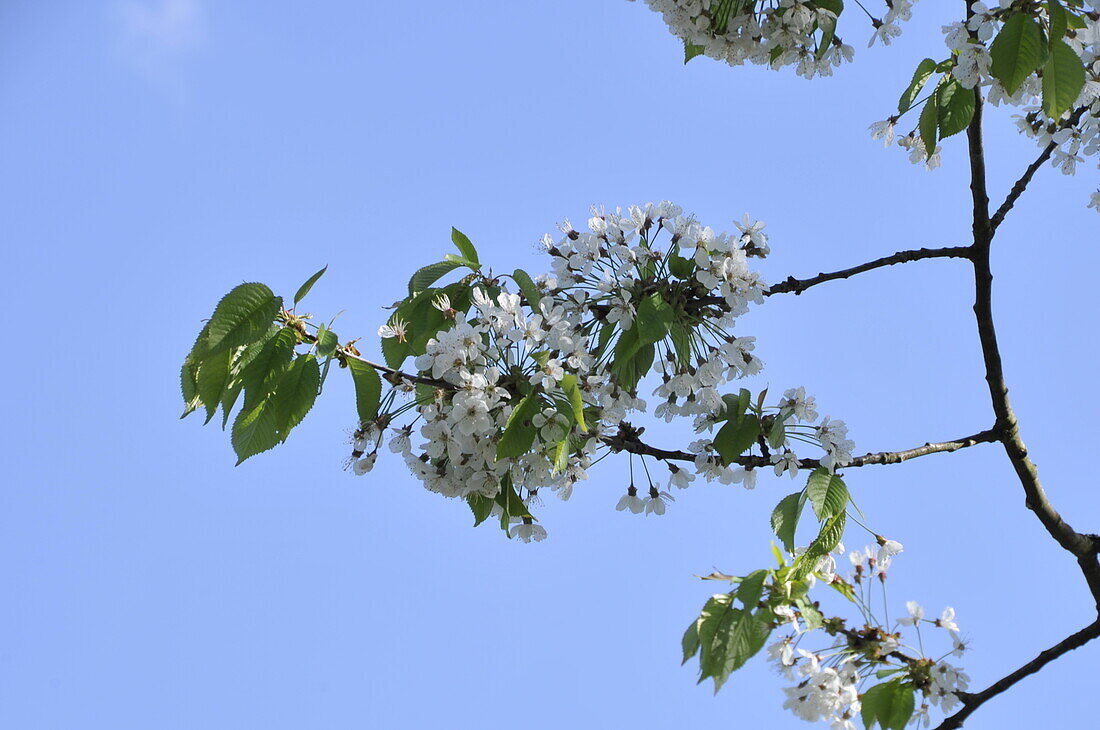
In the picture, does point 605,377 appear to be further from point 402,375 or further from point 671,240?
point 402,375

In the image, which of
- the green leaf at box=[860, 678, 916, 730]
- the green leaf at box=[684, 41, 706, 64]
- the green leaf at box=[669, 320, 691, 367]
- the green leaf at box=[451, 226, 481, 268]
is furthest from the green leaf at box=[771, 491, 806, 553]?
the green leaf at box=[684, 41, 706, 64]

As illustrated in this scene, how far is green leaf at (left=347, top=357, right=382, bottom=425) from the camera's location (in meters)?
3.18

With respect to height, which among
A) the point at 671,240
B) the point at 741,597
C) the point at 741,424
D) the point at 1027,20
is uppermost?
the point at 1027,20

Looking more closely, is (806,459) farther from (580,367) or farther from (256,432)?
(256,432)

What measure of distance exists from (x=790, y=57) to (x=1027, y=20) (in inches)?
41.9

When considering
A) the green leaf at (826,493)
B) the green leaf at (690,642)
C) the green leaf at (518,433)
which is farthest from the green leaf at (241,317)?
the green leaf at (826,493)

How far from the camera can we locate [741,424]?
147 inches

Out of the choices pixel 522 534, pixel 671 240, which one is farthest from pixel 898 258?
pixel 522 534

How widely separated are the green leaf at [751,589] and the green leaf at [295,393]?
5.25 ft

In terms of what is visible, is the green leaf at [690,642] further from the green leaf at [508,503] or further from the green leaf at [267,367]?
the green leaf at [267,367]

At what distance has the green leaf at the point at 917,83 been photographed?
3.90m

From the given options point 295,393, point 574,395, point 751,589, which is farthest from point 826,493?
point 295,393

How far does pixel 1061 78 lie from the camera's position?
11.0ft

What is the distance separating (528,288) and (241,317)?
1025 mm
